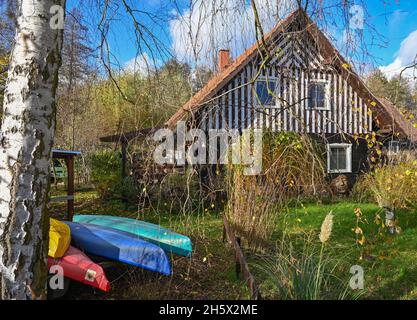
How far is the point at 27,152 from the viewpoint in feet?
7.28

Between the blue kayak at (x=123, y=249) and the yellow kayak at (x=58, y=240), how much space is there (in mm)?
321

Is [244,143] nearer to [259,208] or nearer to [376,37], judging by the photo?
[259,208]

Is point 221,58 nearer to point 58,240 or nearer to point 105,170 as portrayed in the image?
point 58,240

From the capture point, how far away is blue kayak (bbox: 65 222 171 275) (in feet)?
12.7

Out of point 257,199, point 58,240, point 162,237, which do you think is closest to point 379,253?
point 257,199

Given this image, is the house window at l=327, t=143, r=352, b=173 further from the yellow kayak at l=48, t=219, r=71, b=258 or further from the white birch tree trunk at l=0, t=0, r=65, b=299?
the white birch tree trunk at l=0, t=0, r=65, b=299

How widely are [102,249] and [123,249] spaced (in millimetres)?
256

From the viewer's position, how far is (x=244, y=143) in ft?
18.1

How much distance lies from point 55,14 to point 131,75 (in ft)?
4.43

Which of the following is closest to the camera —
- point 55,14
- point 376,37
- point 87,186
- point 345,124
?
point 55,14

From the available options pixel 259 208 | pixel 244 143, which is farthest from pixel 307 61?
pixel 259 208

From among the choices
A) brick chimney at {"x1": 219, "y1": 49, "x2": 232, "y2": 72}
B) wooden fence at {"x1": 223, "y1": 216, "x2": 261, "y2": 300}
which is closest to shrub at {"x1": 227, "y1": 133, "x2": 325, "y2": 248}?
wooden fence at {"x1": 223, "y1": 216, "x2": 261, "y2": 300}

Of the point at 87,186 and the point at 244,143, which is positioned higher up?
the point at 244,143

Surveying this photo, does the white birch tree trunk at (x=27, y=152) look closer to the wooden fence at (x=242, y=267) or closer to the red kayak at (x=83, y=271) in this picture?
the red kayak at (x=83, y=271)
